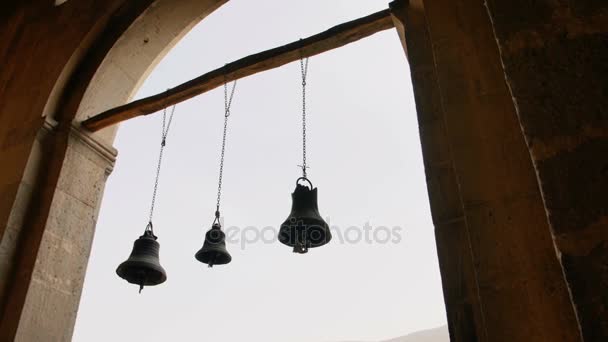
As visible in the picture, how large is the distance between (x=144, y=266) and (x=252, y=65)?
1.60m

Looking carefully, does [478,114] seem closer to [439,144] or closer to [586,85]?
[439,144]

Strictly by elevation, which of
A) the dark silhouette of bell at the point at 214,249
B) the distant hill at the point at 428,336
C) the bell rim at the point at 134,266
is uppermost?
the distant hill at the point at 428,336

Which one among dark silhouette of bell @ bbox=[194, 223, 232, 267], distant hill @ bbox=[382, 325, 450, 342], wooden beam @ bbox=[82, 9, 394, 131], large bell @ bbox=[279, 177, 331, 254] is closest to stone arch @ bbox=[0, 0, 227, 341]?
wooden beam @ bbox=[82, 9, 394, 131]

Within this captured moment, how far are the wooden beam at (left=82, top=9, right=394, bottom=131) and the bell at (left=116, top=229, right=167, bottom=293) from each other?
2.98 ft

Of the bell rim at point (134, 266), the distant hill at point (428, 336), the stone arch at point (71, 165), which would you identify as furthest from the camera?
the distant hill at point (428, 336)

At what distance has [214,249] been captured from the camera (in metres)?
3.83

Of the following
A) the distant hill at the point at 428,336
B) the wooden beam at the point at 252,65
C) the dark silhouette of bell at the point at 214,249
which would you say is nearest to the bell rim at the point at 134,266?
the dark silhouette of bell at the point at 214,249

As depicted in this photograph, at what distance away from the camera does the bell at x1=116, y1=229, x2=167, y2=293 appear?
3.72 m

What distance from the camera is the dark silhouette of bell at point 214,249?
3.84m

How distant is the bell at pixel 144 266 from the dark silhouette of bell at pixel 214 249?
295 mm

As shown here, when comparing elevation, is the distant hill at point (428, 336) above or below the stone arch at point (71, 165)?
above

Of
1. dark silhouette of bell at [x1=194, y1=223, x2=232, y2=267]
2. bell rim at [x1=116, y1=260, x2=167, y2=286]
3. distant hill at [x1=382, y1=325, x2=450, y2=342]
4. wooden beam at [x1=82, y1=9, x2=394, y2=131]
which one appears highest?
distant hill at [x1=382, y1=325, x2=450, y2=342]

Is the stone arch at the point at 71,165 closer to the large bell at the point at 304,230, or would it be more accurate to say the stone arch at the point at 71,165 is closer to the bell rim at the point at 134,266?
the bell rim at the point at 134,266

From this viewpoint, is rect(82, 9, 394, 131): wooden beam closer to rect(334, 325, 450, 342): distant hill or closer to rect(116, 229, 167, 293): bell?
rect(116, 229, 167, 293): bell
